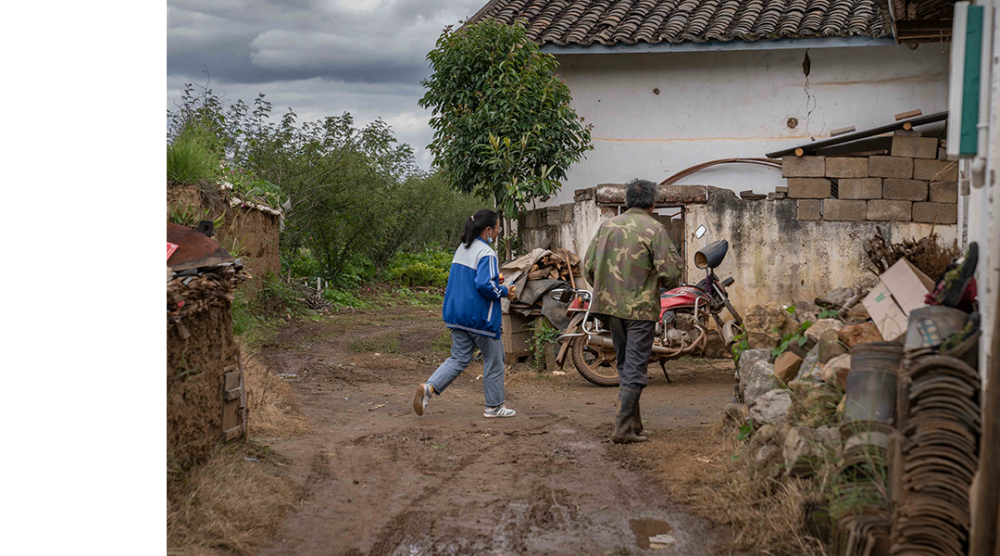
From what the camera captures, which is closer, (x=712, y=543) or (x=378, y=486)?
(x=712, y=543)

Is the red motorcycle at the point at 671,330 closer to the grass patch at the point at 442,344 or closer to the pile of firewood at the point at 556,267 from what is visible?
the pile of firewood at the point at 556,267

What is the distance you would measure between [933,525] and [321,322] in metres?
13.2

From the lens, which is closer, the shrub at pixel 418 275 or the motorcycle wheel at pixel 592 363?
the motorcycle wheel at pixel 592 363

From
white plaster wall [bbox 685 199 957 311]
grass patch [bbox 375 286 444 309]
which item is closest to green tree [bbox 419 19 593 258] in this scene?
white plaster wall [bbox 685 199 957 311]

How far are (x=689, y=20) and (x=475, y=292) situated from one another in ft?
23.0

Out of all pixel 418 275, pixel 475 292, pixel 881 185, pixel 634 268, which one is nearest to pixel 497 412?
pixel 475 292

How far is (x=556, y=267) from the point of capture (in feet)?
34.2

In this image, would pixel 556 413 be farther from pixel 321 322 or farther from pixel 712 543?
pixel 321 322

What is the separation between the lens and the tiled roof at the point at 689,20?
441 inches

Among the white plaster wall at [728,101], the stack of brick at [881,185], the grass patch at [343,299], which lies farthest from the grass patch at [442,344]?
the grass patch at [343,299]

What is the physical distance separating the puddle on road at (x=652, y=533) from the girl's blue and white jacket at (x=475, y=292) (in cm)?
282

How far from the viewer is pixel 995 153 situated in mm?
3189

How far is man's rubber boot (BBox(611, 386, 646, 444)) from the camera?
6.18 meters
